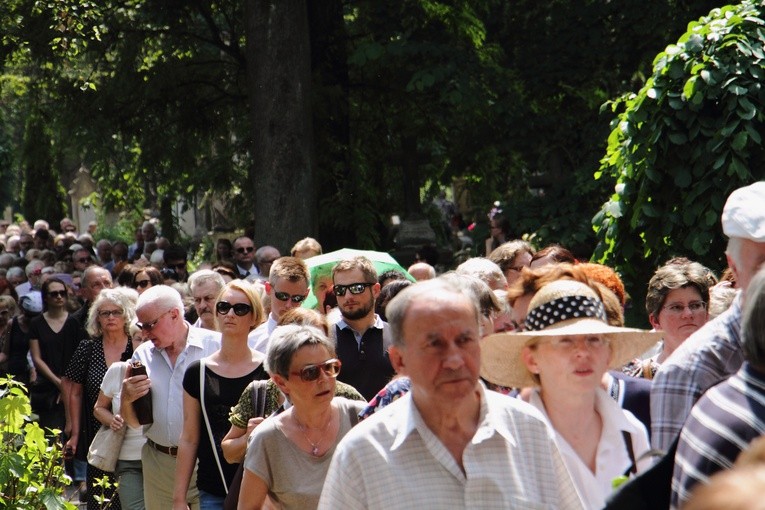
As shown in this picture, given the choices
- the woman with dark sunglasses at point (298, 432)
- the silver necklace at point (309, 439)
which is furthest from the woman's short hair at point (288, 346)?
the silver necklace at point (309, 439)

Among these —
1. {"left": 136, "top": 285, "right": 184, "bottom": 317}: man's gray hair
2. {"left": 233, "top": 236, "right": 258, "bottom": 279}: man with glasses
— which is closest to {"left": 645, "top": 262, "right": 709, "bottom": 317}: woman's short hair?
{"left": 136, "top": 285, "right": 184, "bottom": 317}: man's gray hair

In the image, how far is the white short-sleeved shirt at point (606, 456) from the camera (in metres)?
3.98

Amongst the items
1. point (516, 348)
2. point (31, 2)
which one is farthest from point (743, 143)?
point (31, 2)

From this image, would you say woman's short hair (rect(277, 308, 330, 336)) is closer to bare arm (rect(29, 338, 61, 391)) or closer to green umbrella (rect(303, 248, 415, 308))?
green umbrella (rect(303, 248, 415, 308))

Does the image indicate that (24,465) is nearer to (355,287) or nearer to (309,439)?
(309,439)

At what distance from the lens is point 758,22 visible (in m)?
9.17

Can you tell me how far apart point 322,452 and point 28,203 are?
116 feet

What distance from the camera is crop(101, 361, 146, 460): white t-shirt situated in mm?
8102

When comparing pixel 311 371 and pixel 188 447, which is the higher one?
pixel 311 371

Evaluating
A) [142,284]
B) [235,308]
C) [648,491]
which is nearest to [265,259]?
[142,284]

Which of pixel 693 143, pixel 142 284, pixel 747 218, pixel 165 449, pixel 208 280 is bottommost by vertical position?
pixel 165 449

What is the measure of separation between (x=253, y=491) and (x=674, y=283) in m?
2.22

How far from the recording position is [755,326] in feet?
10.1

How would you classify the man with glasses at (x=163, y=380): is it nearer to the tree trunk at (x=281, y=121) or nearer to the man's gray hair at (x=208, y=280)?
the man's gray hair at (x=208, y=280)
